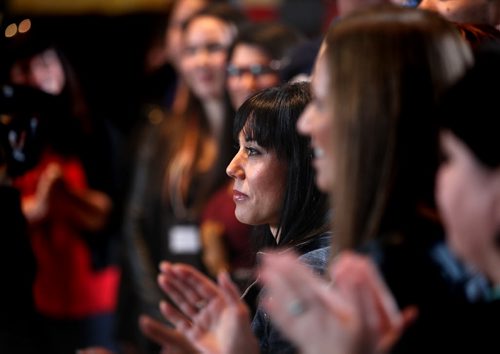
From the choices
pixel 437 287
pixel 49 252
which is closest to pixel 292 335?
pixel 437 287

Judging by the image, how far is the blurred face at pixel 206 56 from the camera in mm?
4711

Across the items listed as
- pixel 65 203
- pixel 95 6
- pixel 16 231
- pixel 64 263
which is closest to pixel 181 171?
pixel 65 203

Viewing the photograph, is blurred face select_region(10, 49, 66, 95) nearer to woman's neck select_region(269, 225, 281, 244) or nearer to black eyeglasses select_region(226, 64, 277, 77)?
black eyeglasses select_region(226, 64, 277, 77)

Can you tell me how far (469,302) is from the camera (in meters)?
1.66

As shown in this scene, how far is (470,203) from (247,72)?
2.78 m

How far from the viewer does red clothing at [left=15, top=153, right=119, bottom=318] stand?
15.0ft

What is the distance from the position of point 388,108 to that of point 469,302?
0.34 m

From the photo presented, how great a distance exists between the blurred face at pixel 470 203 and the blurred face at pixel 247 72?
2659 millimetres

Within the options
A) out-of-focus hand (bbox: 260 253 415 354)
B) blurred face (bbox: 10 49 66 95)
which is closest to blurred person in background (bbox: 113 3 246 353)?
blurred face (bbox: 10 49 66 95)

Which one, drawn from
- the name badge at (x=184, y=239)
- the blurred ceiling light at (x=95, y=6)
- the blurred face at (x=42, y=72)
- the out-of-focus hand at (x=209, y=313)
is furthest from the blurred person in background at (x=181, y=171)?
the out-of-focus hand at (x=209, y=313)

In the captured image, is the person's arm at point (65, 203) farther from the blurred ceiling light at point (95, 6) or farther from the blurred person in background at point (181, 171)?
the blurred ceiling light at point (95, 6)

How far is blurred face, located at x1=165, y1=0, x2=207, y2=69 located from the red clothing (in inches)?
39.1

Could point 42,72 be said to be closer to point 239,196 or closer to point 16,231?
point 16,231

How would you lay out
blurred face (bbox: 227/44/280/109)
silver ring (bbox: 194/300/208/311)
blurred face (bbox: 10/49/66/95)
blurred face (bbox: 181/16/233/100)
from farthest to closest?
blurred face (bbox: 181/16/233/100) → blurred face (bbox: 227/44/280/109) → blurred face (bbox: 10/49/66/95) → silver ring (bbox: 194/300/208/311)
